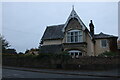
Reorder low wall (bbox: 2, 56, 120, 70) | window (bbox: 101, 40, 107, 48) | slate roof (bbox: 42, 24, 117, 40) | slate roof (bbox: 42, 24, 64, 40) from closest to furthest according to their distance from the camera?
low wall (bbox: 2, 56, 120, 70)
window (bbox: 101, 40, 107, 48)
slate roof (bbox: 42, 24, 117, 40)
slate roof (bbox: 42, 24, 64, 40)

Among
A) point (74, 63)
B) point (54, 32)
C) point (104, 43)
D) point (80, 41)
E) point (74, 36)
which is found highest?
point (54, 32)

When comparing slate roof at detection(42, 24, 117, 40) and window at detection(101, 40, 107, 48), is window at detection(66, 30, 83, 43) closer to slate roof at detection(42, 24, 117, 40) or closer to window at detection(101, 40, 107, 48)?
slate roof at detection(42, 24, 117, 40)

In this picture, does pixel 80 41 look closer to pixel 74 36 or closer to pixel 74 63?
pixel 74 36

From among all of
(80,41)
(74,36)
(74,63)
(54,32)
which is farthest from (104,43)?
(54,32)

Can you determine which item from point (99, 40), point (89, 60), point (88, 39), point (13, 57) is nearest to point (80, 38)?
point (88, 39)

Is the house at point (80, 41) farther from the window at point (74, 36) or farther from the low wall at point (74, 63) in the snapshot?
the low wall at point (74, 63)

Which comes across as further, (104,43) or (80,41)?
(80,41)

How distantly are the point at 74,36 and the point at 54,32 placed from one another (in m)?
5.51

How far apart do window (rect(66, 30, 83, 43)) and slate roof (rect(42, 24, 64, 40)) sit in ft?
5.64

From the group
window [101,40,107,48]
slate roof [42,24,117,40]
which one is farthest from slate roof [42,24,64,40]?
window [101,40,107,48]

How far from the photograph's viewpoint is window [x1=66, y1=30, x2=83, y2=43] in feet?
102

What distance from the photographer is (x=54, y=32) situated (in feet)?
116

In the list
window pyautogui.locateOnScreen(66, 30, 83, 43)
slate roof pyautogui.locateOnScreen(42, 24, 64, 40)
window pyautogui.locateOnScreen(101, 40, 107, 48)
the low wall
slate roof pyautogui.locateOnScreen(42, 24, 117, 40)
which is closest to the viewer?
the low wall

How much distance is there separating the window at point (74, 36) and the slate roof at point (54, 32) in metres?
1.72
